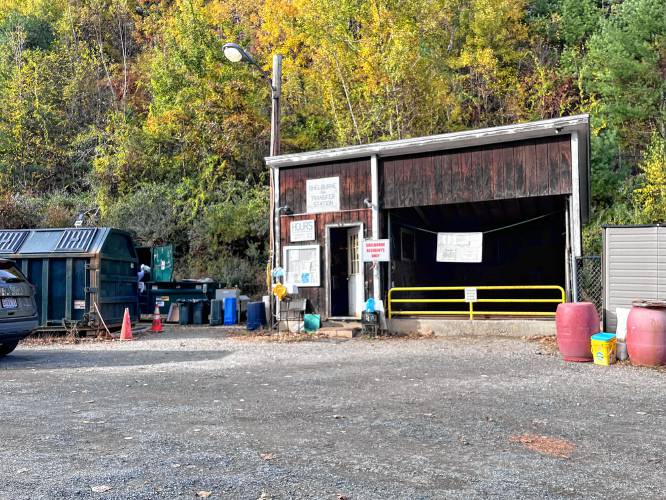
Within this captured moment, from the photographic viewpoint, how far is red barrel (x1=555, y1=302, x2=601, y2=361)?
9.59 meters

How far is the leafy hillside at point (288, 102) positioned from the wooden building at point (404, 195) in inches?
264

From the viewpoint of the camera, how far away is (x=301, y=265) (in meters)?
15.1

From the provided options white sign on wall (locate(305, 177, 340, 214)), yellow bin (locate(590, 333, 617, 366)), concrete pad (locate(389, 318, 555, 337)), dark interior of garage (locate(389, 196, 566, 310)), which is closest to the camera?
yellow bin (locate(590, 333, 617, 366))

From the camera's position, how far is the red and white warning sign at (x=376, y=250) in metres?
13.9

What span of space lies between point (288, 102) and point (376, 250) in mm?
17765

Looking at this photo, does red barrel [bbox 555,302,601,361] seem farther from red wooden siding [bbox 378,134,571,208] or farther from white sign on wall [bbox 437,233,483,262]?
white sign on wall [bbox 437,233,483,262]

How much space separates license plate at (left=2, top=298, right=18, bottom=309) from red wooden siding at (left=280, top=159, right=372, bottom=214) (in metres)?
7.15

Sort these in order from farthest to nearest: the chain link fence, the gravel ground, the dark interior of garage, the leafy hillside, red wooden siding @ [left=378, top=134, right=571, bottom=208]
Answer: the leafy hillside, the dark interior of garage, red wooden siding @ [left=378, top=134, right=571, bottom=208], the chain link fence, the gravel ground

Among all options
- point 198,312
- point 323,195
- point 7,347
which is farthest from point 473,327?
point 7,347

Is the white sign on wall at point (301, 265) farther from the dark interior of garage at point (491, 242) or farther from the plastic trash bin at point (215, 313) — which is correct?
the plastic trash bin at point (215, 313)

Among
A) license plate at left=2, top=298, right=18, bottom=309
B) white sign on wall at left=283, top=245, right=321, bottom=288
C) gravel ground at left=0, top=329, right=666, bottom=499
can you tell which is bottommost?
gravel ground at left=0, top=329, right=666, bottom=499

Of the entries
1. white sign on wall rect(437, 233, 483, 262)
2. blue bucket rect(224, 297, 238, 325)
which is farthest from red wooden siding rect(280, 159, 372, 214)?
blue bucket rect(224, 297, 238, 325)

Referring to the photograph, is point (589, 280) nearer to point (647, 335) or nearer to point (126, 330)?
point (647, 335)

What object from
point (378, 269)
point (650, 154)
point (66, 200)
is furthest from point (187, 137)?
point (650, 154)
